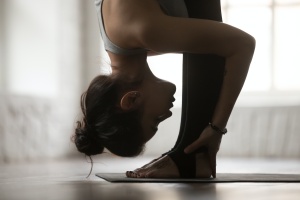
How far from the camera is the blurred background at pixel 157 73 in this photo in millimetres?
4387

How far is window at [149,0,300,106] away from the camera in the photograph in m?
4.74

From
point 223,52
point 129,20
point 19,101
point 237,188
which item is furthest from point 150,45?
point 19,101

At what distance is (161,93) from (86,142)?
266 mm

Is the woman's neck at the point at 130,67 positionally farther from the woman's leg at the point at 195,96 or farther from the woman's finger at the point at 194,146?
the woman's finger at the point at 194,146

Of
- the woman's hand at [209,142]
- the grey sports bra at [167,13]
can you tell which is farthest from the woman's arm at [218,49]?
the grey sports bra at [167,13]

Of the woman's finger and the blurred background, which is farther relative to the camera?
the blurred background

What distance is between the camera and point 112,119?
1.76 metres

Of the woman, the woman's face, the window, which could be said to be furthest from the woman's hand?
the window

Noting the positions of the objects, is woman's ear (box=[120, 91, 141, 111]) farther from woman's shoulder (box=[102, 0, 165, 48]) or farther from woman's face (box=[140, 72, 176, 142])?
woman's shoulder (box=[102, 0, 165, 48])

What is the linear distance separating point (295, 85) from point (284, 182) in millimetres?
3080

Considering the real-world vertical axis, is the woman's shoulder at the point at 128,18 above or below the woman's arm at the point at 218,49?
above

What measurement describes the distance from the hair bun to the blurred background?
250 cm

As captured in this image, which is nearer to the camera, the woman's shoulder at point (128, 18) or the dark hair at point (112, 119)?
the woman's shoulder at point (128, 18)

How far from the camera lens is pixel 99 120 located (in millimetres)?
1779
